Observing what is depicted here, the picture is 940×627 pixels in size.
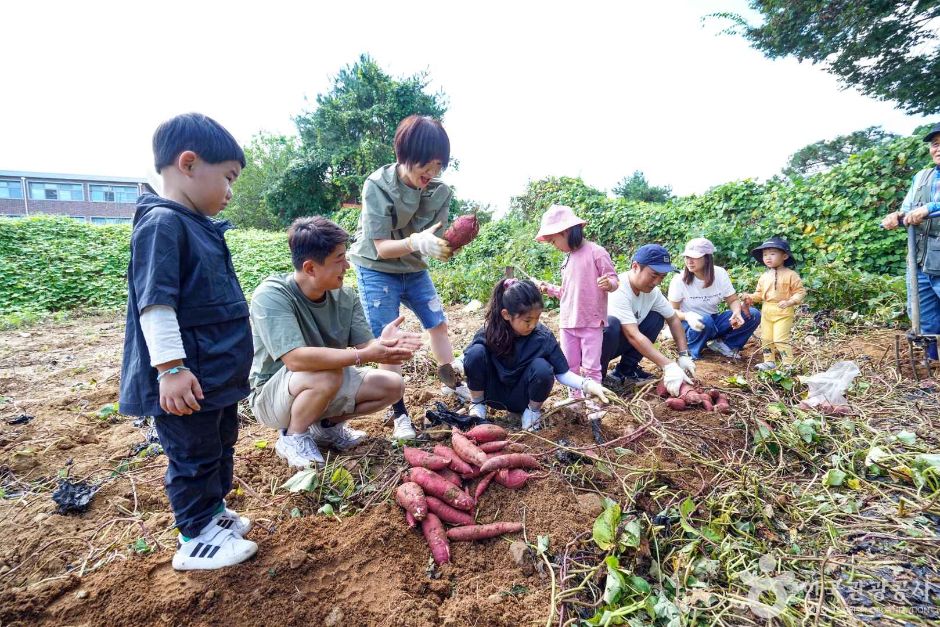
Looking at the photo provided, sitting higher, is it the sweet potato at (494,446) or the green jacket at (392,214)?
the green jacket at (392,214)

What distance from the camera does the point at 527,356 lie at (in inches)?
100

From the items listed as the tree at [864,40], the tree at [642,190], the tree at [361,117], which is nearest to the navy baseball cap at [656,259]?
the tree at [864,40]

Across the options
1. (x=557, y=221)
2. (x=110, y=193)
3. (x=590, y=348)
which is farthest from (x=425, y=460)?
(x=110, y=193)

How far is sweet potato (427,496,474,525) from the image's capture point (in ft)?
5.76

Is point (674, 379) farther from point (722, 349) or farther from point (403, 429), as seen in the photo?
point (722, 349)

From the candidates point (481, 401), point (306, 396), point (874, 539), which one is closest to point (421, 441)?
point (481, 401)

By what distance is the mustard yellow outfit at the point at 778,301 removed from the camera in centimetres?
363

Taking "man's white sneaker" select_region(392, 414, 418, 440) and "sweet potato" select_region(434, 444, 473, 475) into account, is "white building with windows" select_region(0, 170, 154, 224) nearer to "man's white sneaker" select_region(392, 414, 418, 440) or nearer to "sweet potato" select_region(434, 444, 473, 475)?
"man's white sneaker" select_region(392, 414, 418, 440)

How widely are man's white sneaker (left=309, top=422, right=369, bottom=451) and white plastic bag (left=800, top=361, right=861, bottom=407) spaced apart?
2.51 metres

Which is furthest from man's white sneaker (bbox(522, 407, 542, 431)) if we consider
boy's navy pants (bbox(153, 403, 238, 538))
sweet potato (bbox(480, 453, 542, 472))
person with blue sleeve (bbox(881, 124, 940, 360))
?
person with blue sleeve (bbox(881, 124, 940, 360))

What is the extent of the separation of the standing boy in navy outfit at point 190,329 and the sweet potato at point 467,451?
0.86 meters

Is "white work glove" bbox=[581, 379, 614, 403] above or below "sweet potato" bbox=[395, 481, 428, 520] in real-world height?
above

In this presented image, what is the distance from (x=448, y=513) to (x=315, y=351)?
2.88ft

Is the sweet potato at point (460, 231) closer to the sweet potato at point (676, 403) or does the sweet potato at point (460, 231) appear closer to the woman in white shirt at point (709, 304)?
the sweet potato at point (676, 403)
